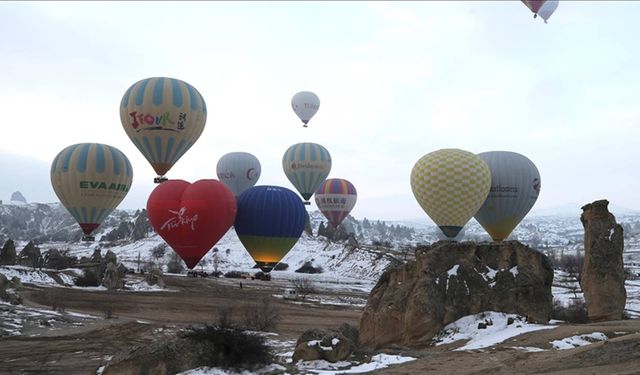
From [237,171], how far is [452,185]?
3564 centimetres

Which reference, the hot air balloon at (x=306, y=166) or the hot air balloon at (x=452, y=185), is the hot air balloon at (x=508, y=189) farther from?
the hot air balloon at (x=306, y=166)

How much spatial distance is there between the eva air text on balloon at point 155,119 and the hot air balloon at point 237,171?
30.6 m

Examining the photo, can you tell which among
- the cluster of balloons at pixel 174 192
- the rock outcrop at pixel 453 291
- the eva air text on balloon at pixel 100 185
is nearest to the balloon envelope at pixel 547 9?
the cluster of balloons at pixel 174 192

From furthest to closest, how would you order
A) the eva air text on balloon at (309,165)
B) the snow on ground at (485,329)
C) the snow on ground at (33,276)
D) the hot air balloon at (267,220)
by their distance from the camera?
the eva air text on balloon at (309,165)
the snow on ground at (33,276)
the hot air balloon at (267,220)
the snow on ground at (485,329)

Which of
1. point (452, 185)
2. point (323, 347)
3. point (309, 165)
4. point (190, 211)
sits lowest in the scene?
point (323, 347)

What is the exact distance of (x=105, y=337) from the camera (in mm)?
26797

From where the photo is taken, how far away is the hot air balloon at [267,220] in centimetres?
2783

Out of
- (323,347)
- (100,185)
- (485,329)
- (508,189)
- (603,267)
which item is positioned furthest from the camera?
(100,185)

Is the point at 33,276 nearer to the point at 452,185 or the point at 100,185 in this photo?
the point at 100,185

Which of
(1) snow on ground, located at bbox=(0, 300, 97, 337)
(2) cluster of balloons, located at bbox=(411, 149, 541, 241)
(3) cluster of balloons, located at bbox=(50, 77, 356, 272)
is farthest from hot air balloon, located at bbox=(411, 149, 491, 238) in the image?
(1) snow on ground, located at bbox=(0, 300, 97, 337)

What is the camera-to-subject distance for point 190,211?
1014 inches

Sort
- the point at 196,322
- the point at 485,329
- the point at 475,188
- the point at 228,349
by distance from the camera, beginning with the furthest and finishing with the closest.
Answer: the point at 196,322 < the point at 475,188 < the point at 485,329 < the point at 228,349

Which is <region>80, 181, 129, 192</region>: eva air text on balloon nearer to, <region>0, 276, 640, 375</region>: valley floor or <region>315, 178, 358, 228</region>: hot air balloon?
<region>0, 276, 640, 375</region>: valley floor

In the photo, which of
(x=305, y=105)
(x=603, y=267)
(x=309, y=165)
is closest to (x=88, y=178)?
(x=309, y=165)
